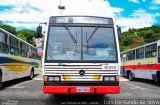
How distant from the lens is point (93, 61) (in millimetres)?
10906

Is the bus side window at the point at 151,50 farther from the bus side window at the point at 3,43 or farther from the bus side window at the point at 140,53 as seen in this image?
the bus side window at the point at 3,43

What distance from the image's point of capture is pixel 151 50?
21422 mm

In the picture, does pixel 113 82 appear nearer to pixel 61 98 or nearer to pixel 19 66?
pixel 61 98

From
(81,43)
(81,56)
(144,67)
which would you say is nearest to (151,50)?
(144,67)

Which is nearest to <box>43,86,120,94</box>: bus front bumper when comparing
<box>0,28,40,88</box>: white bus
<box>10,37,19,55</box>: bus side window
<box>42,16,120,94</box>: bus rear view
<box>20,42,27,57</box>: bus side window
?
<box>42,16,120,94</box>: bus rear view

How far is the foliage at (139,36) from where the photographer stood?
310 ft

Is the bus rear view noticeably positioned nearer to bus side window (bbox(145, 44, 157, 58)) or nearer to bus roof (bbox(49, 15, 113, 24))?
bus roof (bbox(49, 15, 113, 24))

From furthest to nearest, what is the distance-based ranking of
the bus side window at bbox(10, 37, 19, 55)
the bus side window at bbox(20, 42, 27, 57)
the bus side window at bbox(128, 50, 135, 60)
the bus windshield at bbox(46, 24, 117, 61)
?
1. the bus side window at bbox(128, 50, 135, 60)
2. the bus side window at bbox(20, 42, 27, 57)
3. the bus side window at bbox(10, 37, 19, 55)
4. the bus windshield at bbox(46, 24, 117, 61)

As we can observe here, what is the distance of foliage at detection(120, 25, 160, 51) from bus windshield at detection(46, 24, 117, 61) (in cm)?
7777

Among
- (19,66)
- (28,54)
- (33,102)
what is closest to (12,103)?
(33,102)

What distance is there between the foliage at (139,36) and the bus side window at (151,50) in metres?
66.3

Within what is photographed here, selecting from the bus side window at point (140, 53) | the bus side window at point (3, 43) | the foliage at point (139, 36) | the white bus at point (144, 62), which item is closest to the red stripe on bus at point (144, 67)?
the white bus at point (144, 62)

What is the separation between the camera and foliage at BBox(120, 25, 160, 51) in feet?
310

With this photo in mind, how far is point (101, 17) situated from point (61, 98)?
3545mm
